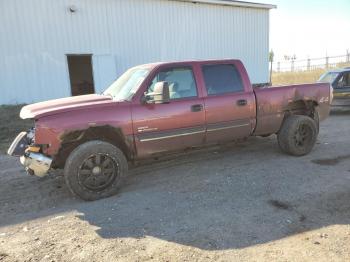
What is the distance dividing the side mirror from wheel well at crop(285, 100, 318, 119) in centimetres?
273

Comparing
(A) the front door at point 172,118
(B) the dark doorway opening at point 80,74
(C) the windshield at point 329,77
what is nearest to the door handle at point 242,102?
(A) the front door at point 172,118

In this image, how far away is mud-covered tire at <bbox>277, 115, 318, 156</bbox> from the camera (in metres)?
6.51

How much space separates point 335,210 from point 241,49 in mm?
15785

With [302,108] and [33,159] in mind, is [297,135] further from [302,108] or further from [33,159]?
[33,159]

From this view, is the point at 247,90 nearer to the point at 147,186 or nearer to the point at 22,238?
the point at 147,186

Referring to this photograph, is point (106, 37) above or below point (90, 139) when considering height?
above

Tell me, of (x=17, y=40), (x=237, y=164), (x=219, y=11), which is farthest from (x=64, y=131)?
(x=219, y=11)

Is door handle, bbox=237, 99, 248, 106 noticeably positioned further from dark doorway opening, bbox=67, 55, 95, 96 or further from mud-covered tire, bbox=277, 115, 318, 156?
dark doorway opening, bbox=67, 55, 95, 96

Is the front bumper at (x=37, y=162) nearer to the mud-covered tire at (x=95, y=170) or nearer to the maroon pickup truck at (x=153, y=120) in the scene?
the maroon pickup truck at (x=153, y=120)

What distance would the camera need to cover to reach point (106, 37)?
48.0ft

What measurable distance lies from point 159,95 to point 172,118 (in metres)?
0.49

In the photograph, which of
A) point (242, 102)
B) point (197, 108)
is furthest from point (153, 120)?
point (242, 102)

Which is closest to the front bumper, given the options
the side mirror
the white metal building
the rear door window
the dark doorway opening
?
the side mirror

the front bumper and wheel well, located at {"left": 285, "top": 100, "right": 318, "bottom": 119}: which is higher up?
wheel well, located at {"left": 285, "top": 100, "right": 318, "bottom": 119}
